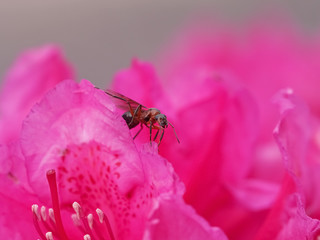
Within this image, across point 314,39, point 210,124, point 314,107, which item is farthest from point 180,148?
point 314,39

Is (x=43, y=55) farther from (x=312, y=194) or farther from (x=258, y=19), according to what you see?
(x=258, y=19)

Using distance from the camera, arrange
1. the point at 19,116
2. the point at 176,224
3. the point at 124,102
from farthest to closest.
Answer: the point at 19,116 → the point at 124,102 → the point at 176,224

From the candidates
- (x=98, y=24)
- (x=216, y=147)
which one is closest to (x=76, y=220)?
(x=216, y=147)

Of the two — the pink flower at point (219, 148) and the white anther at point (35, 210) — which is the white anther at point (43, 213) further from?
the pink flower at point (219, 148)

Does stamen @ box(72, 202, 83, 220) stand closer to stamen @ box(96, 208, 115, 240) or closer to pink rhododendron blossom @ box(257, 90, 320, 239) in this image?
stamen @ box(96, 208, 115, 240)

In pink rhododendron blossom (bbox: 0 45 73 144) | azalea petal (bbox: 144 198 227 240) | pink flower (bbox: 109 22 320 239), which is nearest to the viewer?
A: azalea petal (bbox: 144 198 227 240)

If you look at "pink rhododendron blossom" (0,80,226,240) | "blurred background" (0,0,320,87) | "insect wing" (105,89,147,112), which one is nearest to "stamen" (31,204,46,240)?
"pink rhododendron blossom" (0,80,226,240)

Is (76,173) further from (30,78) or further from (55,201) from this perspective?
(30,78)
